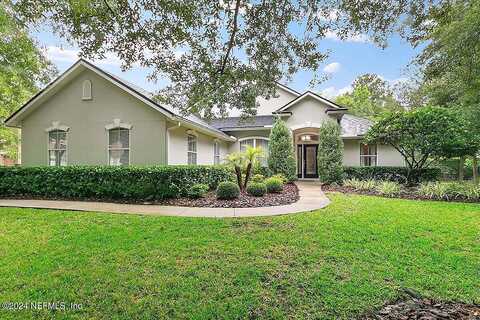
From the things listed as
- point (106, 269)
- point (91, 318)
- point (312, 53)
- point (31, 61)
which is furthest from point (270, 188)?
point (31, 61)

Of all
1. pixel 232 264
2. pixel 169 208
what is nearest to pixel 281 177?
pixel 169 208

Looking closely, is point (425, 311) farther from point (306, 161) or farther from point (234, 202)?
point (306, 161)

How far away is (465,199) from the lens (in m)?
10.2

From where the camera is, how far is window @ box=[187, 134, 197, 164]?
14474 millimetres

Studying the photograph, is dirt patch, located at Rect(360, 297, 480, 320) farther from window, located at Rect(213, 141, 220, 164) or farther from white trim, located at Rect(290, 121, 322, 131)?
window, located at Rect(213, 141, 220, 164)

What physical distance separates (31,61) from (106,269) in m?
15.9

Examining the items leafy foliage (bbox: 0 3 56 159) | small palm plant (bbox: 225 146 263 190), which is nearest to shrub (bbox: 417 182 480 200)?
small palm plant (bbox: 225 146 263 190)

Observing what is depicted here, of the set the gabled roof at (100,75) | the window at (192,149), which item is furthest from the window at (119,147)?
the window at (192,149)

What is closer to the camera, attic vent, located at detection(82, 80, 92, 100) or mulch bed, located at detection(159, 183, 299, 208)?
mulch bed, located at detection(159, 183, 299, 208)

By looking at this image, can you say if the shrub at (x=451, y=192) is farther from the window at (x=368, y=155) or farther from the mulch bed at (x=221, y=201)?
the window at (x=368, y=155)

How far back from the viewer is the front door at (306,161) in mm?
19234

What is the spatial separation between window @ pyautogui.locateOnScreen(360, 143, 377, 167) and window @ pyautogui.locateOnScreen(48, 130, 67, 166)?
17.2 meters

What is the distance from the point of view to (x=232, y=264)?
4.36 m

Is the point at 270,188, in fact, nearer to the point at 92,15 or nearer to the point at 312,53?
the point at 312,53
